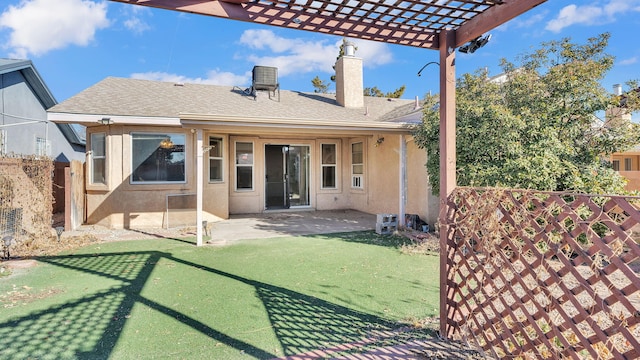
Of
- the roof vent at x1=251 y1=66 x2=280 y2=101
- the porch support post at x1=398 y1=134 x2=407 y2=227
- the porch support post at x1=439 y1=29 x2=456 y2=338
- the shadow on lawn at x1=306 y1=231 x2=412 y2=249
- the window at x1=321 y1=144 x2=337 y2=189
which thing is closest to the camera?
the porch support post at x1=439 y1=29 x2=456 y2=338

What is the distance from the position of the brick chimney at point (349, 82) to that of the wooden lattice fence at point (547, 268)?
387 inches

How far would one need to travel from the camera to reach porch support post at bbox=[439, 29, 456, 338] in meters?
2.96

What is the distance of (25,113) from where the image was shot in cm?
1231

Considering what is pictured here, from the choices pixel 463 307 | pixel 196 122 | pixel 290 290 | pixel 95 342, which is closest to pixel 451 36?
pixel 463 307

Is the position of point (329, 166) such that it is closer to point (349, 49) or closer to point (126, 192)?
point (349, 49)

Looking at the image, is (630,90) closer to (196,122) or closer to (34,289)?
(196,122)

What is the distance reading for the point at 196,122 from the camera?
21.5 ft

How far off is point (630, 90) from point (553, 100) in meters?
1.15

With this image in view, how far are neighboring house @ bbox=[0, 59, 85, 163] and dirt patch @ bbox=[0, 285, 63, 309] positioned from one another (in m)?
8.15

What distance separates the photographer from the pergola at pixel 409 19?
2.64 meters

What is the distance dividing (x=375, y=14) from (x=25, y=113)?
1529cm

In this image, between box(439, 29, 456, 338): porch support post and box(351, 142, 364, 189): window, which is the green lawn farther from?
box(351, 142, 364, 189): window

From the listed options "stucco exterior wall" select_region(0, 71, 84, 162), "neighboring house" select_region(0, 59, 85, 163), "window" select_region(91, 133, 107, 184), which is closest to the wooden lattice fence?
"window" select_region(91, 133, 107, 184)

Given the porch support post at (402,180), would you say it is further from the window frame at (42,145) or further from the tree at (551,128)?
the window frame at (42,145)
